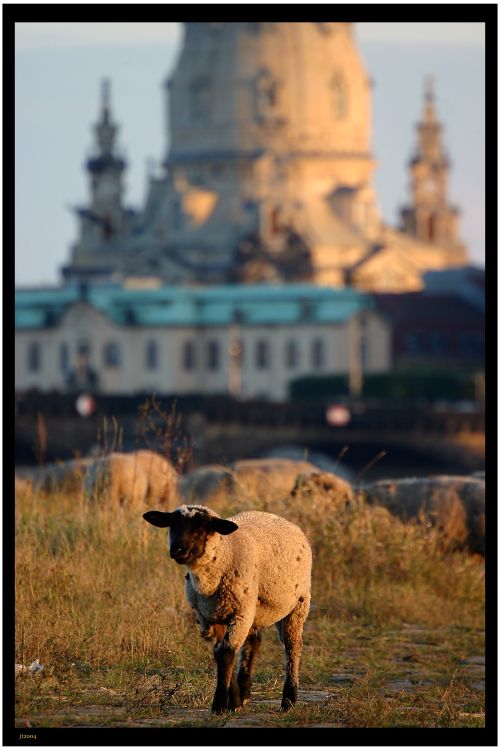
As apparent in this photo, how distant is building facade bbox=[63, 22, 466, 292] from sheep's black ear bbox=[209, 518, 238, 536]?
136m

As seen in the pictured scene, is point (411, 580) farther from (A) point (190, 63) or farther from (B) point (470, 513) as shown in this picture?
(A) point (190, 63)

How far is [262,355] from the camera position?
393 feet

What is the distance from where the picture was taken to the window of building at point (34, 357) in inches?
4729

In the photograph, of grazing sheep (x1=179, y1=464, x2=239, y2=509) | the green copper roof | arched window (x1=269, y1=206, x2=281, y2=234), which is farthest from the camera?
arched window (x1=269, y1=206, x2=281, y2=234)

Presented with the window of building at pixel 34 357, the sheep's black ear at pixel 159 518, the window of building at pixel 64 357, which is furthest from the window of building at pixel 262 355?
the sheep's black ear at pixel 159 518

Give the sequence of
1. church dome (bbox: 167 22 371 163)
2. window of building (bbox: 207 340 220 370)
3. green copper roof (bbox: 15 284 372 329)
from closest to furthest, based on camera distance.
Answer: green copper roof (bbox: 15 284 372 329) → window of building (bbox: 207 340 220 370) → church dome (bbox: 167 22 371 163)

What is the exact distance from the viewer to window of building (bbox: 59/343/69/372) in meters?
120

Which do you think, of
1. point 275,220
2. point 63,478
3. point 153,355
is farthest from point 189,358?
point 63,478

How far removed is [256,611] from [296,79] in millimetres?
141776

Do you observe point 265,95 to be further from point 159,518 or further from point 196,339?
point 159,518

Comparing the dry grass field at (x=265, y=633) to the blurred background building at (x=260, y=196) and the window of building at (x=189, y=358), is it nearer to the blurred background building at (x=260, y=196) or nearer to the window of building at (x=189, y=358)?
the window of building at (x=189, y=358)

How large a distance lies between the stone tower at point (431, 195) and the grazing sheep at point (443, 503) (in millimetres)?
142813

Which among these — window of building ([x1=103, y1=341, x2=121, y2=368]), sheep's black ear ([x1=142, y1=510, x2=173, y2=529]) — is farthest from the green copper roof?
sheep's black ear ([x1=142, y1=510, x2=173, y2=529])

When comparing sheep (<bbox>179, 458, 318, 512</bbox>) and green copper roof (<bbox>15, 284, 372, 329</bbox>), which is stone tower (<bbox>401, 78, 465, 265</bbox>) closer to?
green copper roof (<bbox>15, 284, 372, 329</bbox>)
